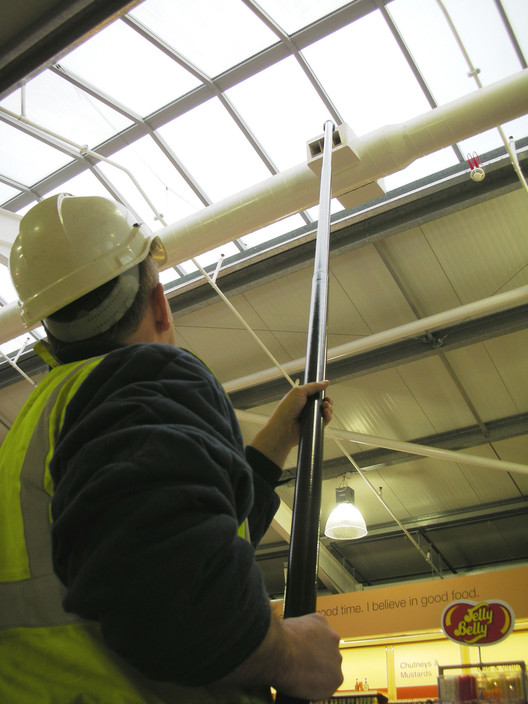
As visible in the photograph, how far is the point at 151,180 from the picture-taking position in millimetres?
9930

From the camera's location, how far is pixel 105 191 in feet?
33.5

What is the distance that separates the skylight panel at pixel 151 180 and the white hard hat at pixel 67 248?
26.4 feet

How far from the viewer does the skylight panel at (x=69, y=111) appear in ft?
29.2

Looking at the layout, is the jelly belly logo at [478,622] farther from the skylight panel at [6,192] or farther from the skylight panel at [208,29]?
the skylight panel at [6,192]

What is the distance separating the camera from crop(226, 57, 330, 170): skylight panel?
8.55 m

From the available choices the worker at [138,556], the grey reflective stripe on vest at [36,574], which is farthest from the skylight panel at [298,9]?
the grey reflective stripe on vest at [36,574]

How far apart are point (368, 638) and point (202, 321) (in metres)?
6.40

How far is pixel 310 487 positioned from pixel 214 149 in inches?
345

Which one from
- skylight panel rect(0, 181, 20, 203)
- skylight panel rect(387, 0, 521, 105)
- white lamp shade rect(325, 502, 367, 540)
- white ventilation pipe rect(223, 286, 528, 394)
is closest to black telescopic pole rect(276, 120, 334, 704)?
white ventilation pipe rect(223, 286, 528, 394)

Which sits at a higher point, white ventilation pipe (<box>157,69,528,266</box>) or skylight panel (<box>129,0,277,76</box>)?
skylight panel (<box>129,0,277,76</box>)

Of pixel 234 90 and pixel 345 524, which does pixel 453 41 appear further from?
pixel 345 524

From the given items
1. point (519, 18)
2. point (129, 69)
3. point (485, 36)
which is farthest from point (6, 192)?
point (519, 18)

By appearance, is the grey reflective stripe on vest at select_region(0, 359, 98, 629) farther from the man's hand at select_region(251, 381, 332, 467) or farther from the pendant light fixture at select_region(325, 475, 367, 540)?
the pendant light fixture at select_region(325, 475, 367, 540)

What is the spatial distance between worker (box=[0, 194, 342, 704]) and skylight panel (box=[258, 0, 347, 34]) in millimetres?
7860
